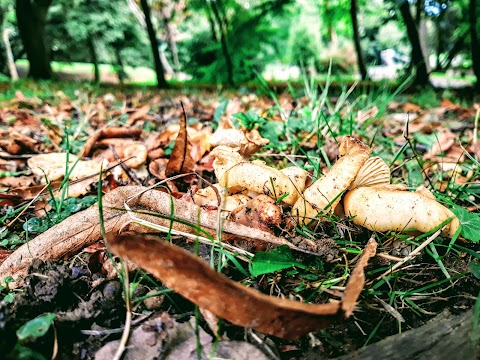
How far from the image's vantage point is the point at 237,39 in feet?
39.2

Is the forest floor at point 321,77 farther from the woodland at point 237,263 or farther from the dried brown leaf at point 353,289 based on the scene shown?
the dried brown leaf at point 353,289

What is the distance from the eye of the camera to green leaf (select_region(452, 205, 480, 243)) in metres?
1.13

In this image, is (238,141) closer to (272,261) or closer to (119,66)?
(272,261)

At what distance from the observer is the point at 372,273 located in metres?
1.02

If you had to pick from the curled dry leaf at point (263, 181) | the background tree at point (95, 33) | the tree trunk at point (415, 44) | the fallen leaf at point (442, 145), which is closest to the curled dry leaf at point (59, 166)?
the curled dry leaf at point (263, 181)

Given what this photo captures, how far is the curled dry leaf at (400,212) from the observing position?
3.52 feet

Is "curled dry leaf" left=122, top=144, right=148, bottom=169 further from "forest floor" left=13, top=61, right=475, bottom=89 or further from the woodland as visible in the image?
"forest floor" left=13, top=61, right=475, bottom=89

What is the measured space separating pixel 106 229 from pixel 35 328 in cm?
37

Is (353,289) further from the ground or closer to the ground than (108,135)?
closer to the ground

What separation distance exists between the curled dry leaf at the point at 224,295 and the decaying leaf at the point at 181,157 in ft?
2.95

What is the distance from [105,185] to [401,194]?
1.32 m

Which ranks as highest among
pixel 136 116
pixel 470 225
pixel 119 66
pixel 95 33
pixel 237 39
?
pixel 95 33

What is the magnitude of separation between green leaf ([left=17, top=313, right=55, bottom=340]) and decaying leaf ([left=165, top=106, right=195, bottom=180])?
941mm

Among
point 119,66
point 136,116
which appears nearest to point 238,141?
point 136,116
